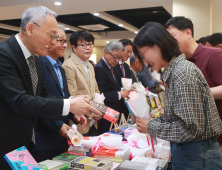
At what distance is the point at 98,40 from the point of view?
12500 millimetres

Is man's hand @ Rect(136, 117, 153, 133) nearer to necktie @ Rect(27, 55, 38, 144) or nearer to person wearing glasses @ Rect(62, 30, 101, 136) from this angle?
necktie @ Rect(27, 55, 38, 144)

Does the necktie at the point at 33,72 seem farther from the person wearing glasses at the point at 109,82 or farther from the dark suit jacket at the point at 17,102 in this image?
the person wearing glasses at the point at 109,82

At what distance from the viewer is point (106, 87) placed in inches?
129

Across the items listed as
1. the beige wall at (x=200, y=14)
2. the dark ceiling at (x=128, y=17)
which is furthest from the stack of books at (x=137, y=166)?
the dark ceiling at (x=128, y=17)

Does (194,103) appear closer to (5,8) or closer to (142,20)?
(5,8)

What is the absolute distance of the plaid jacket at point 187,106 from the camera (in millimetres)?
1071

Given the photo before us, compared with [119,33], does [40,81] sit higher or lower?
lower

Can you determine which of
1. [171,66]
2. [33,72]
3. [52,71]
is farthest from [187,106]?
[52,71]

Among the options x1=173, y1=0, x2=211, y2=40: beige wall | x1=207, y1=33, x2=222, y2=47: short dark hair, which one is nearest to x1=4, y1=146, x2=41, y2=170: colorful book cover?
x1=207, y1=33, x2=222, y2=47: short dark hair

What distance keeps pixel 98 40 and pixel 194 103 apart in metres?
11.8

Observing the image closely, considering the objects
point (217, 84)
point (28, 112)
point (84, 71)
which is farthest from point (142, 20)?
point (28, 112)

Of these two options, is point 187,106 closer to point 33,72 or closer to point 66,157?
point 66,157

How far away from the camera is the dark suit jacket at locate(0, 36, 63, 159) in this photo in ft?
4.47

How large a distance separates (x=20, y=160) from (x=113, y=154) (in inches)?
24.9
